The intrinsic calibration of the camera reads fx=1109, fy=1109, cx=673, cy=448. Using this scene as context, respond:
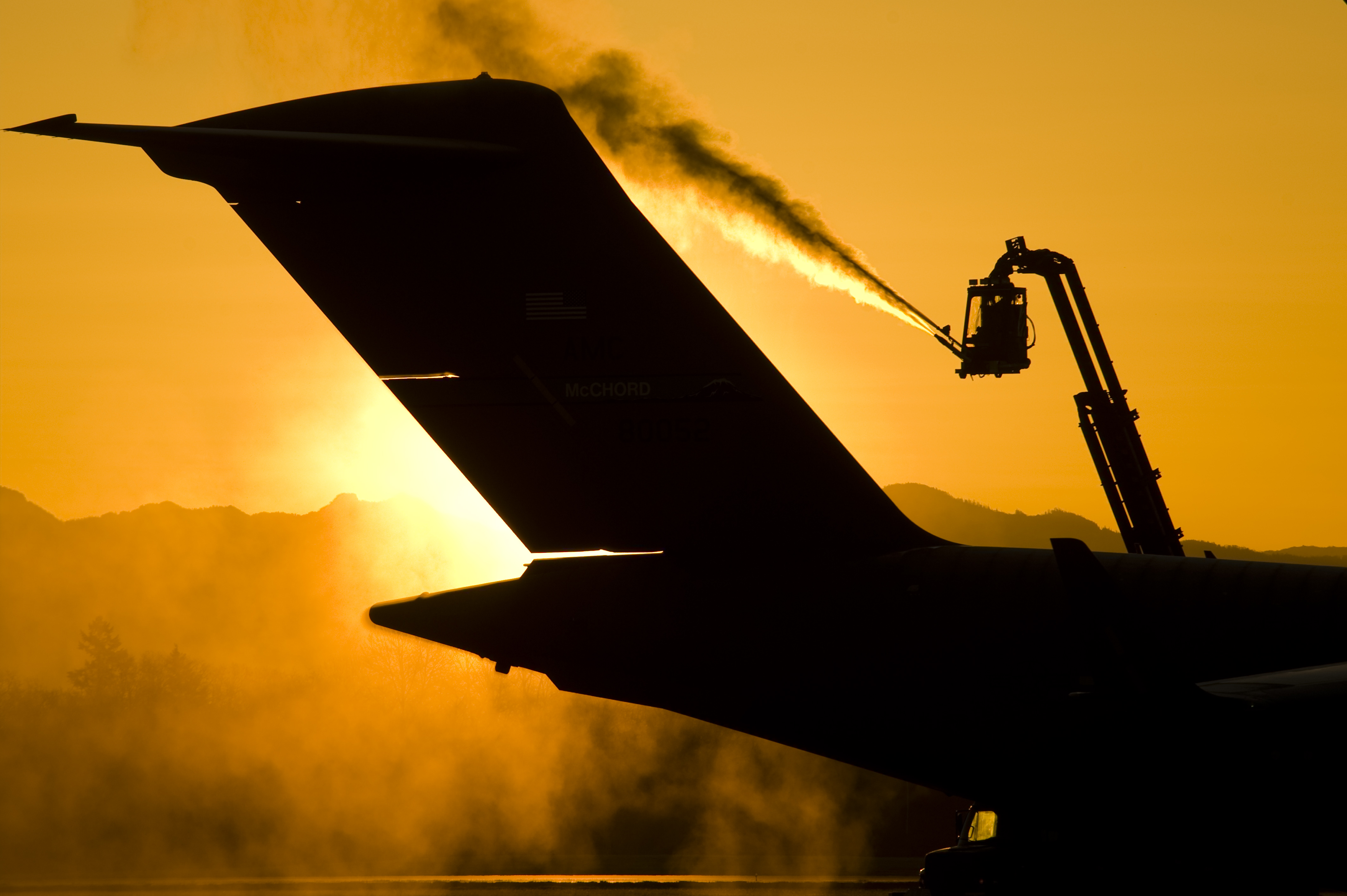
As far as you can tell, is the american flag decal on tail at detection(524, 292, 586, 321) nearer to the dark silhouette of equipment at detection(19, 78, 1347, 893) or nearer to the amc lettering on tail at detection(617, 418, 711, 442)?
the dark silhouette of equipment at detection(19, 78, 1347, 893)

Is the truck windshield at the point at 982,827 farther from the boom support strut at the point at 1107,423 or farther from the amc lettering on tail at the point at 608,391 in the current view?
the amc lettering on tail at the point at 608,391

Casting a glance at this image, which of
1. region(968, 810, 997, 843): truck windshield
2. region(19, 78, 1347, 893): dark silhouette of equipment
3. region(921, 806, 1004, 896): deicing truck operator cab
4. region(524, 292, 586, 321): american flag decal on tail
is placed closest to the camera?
region(19, 78, 1347, 893): dark silhouette of equipment

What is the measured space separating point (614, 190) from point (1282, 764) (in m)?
5.05

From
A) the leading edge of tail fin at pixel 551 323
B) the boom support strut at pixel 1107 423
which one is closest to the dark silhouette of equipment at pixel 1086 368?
the boom support strut at pixel 1107 423

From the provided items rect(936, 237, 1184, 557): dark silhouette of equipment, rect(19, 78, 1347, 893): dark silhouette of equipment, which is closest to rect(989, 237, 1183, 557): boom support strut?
rect(936, 237, 1184, 557): dark silhouette of equipment

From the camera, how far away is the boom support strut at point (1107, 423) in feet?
59.6

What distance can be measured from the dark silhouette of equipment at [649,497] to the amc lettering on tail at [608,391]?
0.05 ft

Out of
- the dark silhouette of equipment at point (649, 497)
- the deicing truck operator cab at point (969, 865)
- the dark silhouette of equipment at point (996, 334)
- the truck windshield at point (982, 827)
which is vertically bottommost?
the deicing truck operator cab at point (969, 865)

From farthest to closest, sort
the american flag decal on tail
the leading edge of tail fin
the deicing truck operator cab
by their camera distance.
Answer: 1. the deicing truck operator cab
2. the american flag decal on tail
3. the leading edge of tail fin

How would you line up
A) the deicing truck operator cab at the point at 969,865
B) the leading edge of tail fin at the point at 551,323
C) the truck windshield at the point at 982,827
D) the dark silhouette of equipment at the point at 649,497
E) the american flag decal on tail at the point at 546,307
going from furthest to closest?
the truck windshield at the point at 982,827
the deicing truck operator cab at the point at 969,865
the american flag decal on tail at the point at 546,307
the leading edge of tail fin at the point at 551,323
the dark silhouette of equipment at the point at 649,497

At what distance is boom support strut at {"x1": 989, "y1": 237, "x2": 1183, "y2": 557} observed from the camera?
18.2 m

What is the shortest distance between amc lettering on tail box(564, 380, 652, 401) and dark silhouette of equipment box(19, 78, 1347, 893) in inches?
0.6

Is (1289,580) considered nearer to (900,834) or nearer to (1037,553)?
(1037,553)

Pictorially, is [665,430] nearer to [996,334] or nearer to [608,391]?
[608,391]
